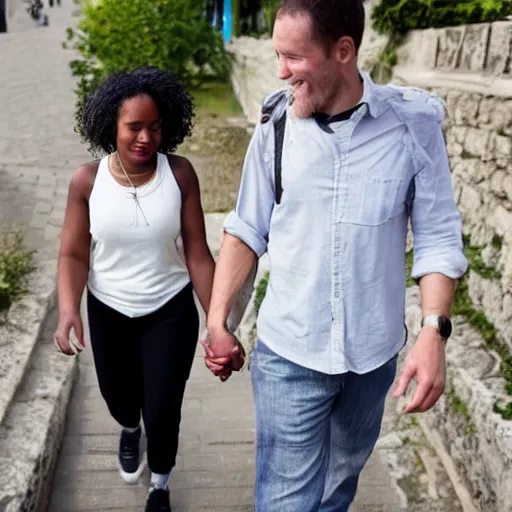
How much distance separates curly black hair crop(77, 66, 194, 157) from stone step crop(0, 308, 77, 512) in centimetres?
124

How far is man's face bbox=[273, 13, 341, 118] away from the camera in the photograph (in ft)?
6.70

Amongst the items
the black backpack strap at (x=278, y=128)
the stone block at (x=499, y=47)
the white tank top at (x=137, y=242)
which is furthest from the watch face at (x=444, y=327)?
the stone block at (x=499, y=47)

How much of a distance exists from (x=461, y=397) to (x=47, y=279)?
262cm

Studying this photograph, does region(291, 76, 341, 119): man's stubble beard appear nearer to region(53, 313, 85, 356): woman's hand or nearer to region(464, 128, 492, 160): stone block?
region(53, 313, 85, 356): woman's hand

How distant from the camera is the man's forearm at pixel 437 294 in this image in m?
2.16

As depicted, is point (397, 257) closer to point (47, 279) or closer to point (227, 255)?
point (227, 255)

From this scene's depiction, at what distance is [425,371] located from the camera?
2084 mm

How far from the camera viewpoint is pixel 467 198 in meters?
4.47

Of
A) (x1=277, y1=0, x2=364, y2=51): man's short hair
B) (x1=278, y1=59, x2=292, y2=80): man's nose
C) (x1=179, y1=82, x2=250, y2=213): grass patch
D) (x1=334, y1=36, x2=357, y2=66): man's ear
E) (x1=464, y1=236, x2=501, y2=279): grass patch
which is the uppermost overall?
(x1=277, y1=0, x2=364, y2=51): man's short hair

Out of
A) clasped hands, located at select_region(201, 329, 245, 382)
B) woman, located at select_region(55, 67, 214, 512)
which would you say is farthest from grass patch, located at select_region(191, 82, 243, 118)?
clasped hands, located at select_region(201, 329, 245, 382)

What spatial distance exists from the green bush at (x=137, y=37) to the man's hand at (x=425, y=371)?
9.06m

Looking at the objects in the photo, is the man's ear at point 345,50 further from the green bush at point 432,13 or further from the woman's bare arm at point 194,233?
the green bush at point 432,13

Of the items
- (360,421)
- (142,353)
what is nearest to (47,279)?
(142,353)

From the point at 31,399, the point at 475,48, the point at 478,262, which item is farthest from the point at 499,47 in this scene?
the point at 31,399
